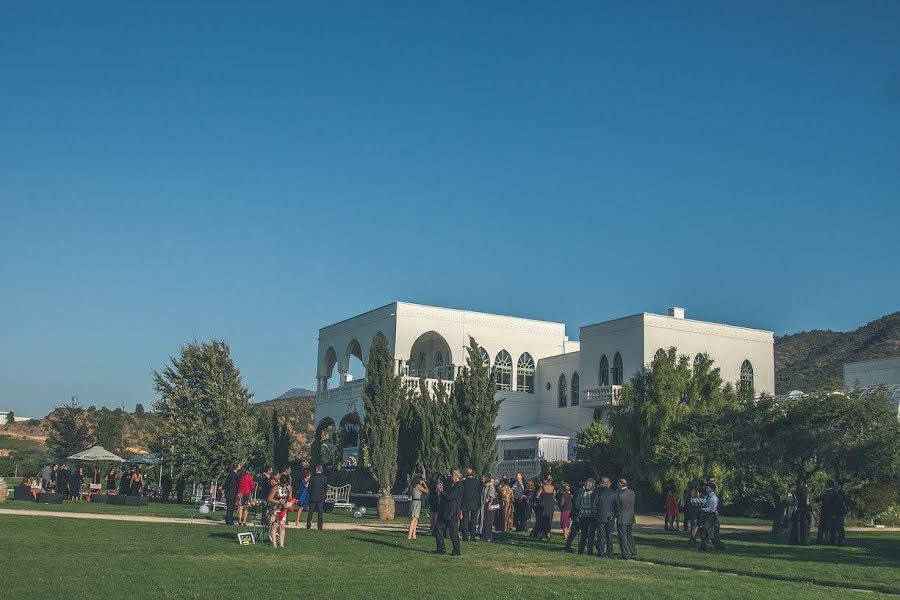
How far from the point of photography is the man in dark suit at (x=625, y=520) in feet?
65.7

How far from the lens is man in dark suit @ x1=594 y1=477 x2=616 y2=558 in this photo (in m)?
20.2

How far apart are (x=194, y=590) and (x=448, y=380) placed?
3787cm

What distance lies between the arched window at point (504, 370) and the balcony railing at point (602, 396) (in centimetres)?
645

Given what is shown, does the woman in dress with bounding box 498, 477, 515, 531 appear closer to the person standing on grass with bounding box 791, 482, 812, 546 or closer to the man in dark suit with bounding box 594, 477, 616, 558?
the man in dark suit with bounding box 594, 477, 616, 558

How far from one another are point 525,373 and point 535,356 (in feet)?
3.79

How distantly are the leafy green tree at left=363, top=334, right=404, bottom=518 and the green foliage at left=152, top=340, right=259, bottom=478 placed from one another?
25.6 ft

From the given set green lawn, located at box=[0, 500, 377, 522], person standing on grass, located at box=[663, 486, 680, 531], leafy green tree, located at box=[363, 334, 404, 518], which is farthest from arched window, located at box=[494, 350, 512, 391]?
person standing on grass, located at box=[663, 486, 680, 531]

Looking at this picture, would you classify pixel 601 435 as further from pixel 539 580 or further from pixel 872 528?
pixel 539 580

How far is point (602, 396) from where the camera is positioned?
46.8 m

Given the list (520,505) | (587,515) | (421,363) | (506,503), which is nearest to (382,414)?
(520,505)

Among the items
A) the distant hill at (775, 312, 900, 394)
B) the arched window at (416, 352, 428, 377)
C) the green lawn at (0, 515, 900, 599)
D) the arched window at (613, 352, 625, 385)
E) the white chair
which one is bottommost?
the green lawn at (0, 515, 900, 599)

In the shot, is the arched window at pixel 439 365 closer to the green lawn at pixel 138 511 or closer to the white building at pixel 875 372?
the green lawn at pixel 138 511

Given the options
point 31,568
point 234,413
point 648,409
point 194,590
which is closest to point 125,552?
point 31,568

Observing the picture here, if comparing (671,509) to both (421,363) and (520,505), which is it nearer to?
(520,505)
